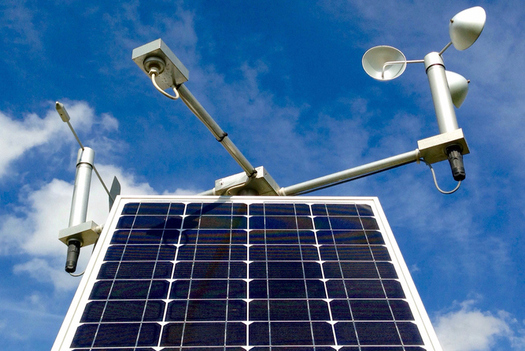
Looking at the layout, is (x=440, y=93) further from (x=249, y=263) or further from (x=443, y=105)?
(x=249, y=263)

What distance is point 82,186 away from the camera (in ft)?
37.4

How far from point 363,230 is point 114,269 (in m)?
3.84

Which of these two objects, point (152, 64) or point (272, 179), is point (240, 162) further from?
point (152, 64)

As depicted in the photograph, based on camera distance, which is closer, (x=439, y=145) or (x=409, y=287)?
(x=409, y=287)

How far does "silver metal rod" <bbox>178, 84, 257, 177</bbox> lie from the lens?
29.9 feet

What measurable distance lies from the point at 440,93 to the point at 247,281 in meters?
4.96

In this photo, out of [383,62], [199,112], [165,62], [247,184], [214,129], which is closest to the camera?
[165,62]

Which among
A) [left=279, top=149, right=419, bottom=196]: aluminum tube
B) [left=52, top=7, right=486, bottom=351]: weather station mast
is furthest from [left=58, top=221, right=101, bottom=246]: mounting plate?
[left=279, top=149, right=419, bottom=196]: aluminum tube

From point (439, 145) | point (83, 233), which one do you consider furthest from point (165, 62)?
point (439, 145)

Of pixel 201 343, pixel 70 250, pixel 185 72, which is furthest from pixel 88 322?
pixel 185 72

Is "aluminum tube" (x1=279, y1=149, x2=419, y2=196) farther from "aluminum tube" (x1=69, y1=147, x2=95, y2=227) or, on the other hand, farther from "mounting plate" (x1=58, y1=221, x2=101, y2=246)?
"aluminum tube" (x1=69, y1=147, x2=95, y2=227)

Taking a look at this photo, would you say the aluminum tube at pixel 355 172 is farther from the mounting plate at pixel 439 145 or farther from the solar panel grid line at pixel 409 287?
the solar panel grid line at pixel 409 287

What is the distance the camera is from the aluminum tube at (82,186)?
1077cm

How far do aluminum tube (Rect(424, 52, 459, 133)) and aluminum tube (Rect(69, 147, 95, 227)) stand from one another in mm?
6467
